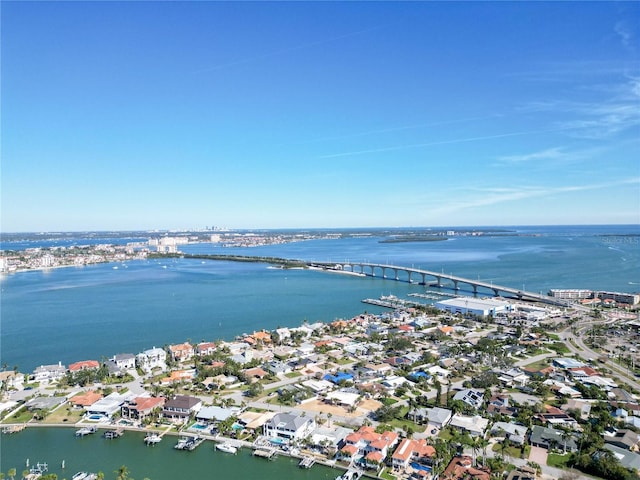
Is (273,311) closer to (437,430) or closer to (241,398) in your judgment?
(241,398)

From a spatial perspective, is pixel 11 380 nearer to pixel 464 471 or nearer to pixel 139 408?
pixel 139 408

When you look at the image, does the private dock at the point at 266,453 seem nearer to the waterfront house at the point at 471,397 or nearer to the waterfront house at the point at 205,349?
the waterfront house at the point at 471,397

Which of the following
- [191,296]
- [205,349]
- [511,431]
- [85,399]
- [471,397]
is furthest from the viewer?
[191,296]

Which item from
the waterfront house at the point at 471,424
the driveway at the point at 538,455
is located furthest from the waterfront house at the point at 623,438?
the waterfront house at the point at 471,424

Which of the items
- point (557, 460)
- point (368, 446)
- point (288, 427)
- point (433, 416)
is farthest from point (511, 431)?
point (288, 427)

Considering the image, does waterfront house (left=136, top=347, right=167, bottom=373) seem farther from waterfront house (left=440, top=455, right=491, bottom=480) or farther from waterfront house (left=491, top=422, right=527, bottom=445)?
waterfront house (left=491, top=422, right=527, bottom=445)

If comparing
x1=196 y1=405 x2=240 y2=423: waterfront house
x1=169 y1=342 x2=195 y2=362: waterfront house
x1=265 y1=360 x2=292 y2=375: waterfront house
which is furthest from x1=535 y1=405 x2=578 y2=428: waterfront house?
x1=169 y1=342 x2=195 y2=362: waterfront house

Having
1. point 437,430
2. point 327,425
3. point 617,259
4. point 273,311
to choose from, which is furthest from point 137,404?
point 617,259

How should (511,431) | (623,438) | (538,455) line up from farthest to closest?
(511,431)
(623,438)
(538,455)
